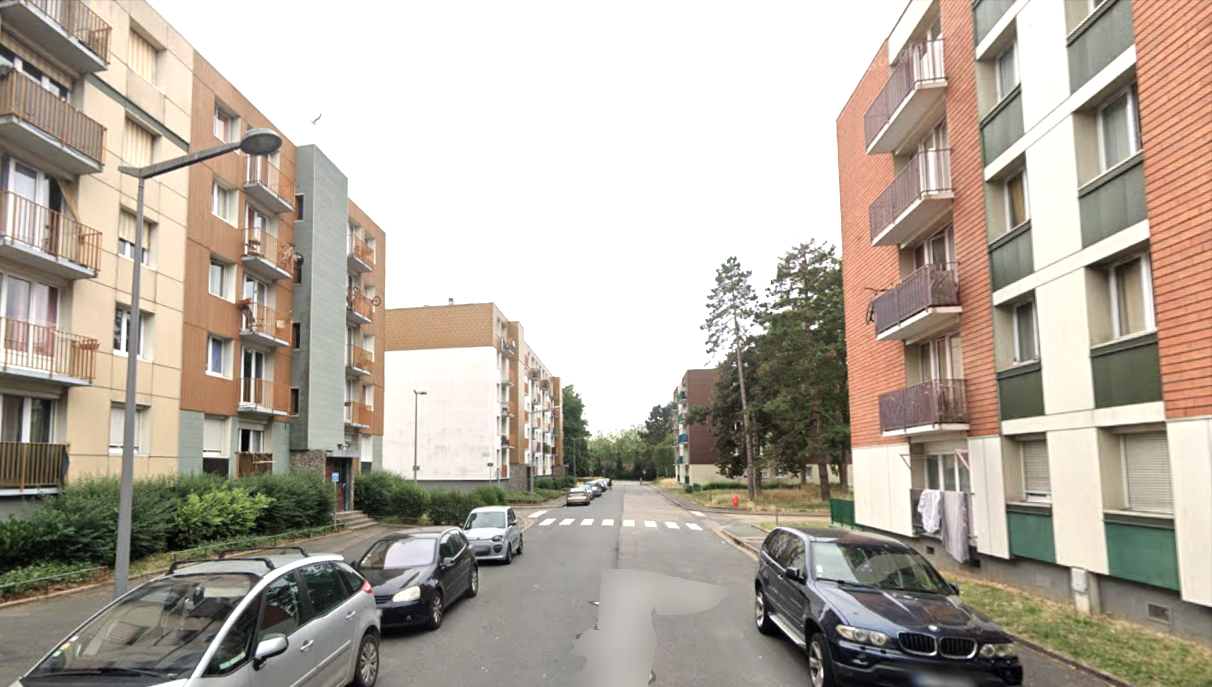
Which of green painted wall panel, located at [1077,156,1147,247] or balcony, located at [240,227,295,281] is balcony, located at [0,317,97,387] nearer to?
balcony, located at [240,227,295,281]

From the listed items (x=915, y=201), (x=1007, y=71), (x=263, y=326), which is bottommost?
(x=263, y=326)

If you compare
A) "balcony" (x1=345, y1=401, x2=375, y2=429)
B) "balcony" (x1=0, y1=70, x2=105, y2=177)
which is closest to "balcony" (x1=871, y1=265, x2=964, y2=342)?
"balcony" (x1=0, y1=70, x2=105, y2=177)

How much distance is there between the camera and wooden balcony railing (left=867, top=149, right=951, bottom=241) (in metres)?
15.6

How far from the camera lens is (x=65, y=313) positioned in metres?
15.4

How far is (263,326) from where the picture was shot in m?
23.2

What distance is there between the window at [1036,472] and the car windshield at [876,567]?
18.9 ft

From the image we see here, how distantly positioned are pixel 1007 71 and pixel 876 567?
11.0 meters

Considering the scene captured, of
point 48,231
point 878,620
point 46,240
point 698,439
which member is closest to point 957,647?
point 878,620

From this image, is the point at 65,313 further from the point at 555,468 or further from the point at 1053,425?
the point at 555,468

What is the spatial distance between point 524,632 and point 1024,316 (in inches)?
430

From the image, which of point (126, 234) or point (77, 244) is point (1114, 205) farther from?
point (126, 234)

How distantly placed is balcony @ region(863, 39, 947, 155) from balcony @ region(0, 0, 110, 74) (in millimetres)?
18491

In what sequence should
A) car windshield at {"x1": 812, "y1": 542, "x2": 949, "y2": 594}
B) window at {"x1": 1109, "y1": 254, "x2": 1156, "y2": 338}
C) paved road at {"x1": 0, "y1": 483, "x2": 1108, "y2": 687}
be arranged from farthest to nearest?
window at {"x1": 1109, "y1": 254, "x2": 1156, "y2": 338}, car windshield at {"x1": 812, "y1": 542, "x2": 949, "y2": 594}, paved road at {"x1": 0, "y1": 483, "x2": 1108, "y2": 687}

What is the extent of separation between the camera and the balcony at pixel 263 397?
2252 cm
